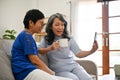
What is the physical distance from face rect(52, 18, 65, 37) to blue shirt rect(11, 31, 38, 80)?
0.52 meters

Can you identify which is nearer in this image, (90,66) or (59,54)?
(59,54)

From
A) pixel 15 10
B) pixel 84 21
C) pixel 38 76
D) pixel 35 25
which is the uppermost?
pixel 15 10

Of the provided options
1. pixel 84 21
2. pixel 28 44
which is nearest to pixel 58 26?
pixel 28 44

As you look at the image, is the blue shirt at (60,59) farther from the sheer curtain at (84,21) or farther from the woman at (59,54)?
the sheer curtain at (84,21)

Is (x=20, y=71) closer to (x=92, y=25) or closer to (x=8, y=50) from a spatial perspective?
(x=8, y=50)

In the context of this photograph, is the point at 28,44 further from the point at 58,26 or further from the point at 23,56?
the point at 58,26

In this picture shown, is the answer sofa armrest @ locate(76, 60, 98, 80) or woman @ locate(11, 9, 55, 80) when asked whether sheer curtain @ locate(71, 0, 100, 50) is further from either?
woman @ locate(11, 9, 55, 80)

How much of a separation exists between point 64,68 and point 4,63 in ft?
2.25

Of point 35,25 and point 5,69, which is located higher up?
point 35,25

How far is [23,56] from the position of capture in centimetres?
157

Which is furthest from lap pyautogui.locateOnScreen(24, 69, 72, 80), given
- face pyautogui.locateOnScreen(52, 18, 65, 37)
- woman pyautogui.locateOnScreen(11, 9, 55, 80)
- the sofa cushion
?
face pyautogui.locateOnScreen(52, 18, 65, 37)

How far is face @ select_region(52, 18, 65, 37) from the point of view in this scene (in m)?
2.06

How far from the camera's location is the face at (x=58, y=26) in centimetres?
206

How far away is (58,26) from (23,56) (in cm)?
62
